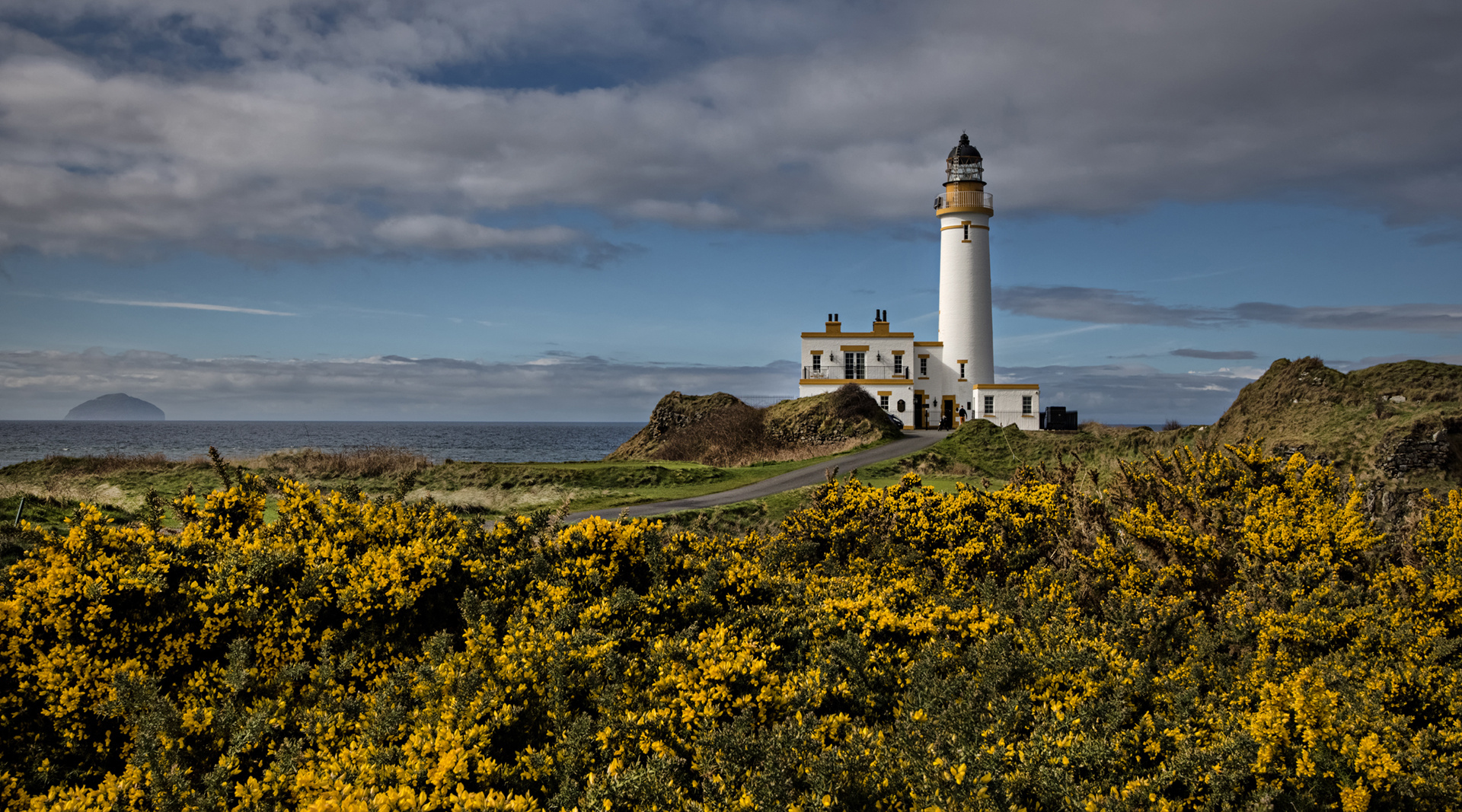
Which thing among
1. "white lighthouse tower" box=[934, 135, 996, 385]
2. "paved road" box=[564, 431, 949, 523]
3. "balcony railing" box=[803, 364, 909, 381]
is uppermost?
"white lighthouse tower" box=[934, 135, 996, 385]

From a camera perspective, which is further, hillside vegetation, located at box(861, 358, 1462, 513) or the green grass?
the green grass

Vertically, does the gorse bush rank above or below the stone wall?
below

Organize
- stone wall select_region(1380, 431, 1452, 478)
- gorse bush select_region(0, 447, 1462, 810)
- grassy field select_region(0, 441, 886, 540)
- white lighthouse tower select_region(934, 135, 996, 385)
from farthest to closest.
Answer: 1. white lighthouse tower select_region(934, 135, 996, 385)
2. grassy field select_region(0, 441, 886, 540)
3. stone wall select_region(1380, 431, 1452, 478)
4. gorse bush select_region(0, 447, 1462, 810)

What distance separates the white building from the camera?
45688 millimetres

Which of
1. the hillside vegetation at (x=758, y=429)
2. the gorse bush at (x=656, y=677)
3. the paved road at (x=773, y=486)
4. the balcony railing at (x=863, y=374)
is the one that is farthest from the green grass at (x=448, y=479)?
the balcony railing at (x=863, y=374)

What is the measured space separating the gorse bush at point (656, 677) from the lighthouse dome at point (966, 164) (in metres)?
43.4

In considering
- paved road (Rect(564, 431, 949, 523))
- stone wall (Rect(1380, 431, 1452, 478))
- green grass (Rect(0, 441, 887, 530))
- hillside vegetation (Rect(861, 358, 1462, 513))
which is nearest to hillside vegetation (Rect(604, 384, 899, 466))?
paved road (Rect(564, 431, 949, 523))

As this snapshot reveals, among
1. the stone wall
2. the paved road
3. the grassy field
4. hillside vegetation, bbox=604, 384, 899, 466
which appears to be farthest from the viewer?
hillside vegetation, bbox=604, 384, 899, 466

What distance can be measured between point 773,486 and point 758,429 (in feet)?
54.8

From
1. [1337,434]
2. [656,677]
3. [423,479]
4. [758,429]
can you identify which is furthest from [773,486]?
[656,677]

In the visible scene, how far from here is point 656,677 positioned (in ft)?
14.4

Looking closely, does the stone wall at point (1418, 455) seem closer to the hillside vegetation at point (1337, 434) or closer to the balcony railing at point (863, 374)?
the hillside vegetation at point (1337, 434)

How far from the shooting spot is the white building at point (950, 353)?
45.7 meters

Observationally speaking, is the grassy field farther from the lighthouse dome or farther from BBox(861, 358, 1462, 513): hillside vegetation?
the lighthouse dome
